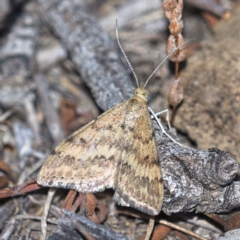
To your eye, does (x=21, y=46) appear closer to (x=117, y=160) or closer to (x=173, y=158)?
(x=117, y=160)

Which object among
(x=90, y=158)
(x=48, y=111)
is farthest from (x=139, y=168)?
(x=48, y=111)

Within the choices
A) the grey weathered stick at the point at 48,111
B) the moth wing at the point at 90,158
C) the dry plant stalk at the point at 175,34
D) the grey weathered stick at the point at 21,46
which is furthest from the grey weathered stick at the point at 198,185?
the grey weathered stick at the point at 21,46

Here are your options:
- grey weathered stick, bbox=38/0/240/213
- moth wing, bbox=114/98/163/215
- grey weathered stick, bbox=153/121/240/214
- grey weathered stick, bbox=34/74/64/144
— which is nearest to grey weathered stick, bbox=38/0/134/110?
grey weathered stick, bbox=38/0/240/213

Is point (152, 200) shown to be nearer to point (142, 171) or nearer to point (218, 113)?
point (142, 171)

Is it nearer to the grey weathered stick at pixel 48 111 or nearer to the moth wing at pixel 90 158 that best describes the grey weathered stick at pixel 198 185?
the moth wing at pixel 90 158

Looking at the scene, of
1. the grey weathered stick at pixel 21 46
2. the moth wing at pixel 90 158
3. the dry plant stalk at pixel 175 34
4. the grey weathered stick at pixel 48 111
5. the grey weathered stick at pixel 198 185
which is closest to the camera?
the grey weathered stick at pixel 198 185

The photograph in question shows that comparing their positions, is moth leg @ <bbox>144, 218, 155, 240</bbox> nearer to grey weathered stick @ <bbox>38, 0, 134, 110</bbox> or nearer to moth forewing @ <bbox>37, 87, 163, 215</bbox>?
moth forewing @ <bbox>37, 87, 163, 215</bbox>

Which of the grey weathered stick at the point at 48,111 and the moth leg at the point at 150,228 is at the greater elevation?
the grey weathered stick at the point at 48,111

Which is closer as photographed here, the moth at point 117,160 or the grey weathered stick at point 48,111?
the moth at point 117,160
